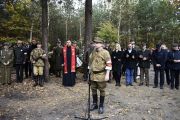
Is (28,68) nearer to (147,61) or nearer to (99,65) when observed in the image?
(147,61)

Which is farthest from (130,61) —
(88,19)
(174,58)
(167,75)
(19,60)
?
(19,60)

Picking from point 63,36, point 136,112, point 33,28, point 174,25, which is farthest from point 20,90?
point 63,36

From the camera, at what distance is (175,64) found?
49.9ft

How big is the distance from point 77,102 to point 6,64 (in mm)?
5489

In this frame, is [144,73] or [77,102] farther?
[144,73]

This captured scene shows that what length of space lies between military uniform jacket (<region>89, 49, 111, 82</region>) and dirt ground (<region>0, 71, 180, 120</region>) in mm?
1121

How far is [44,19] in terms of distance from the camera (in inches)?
636

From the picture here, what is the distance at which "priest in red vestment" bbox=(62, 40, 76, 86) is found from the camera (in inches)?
612

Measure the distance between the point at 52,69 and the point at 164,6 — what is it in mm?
29221

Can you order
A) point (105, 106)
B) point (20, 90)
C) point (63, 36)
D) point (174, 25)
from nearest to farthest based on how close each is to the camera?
point (105, 106)
point (20, 90)
point (174, 25)
point (63, 36)

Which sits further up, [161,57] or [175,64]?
[161,57]

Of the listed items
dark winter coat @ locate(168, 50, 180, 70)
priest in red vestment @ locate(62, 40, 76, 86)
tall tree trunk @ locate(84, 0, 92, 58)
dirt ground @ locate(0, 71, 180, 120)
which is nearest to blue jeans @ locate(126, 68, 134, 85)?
dirt ground @ locate(0, 71, 180, 120)

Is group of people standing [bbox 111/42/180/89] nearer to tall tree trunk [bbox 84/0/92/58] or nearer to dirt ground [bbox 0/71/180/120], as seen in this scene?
dirt ground [bbox 0/71/180/120]

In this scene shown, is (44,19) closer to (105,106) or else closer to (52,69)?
(52,69)
